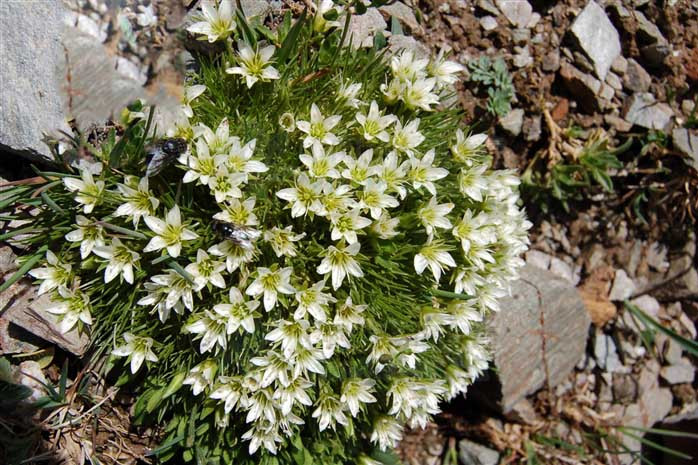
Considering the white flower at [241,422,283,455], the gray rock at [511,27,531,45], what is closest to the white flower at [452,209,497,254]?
the white flower at [241,422,283,455]

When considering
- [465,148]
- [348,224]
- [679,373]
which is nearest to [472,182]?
[465,148]

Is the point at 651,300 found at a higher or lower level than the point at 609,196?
lower

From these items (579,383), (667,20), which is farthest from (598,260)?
(667,20)

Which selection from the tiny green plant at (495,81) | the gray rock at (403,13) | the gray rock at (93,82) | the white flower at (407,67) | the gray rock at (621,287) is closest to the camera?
the gray rock at (93,82)

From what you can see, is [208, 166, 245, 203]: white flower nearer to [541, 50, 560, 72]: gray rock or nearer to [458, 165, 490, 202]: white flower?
[458, 165, 490, 202]: white flower

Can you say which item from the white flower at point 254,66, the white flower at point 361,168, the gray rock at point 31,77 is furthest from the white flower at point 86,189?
the white flower at point 361,168

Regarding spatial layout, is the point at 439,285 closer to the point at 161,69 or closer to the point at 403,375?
the point at 403,375

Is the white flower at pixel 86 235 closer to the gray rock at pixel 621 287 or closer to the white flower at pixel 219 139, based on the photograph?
the white flower at pixel 219 139
